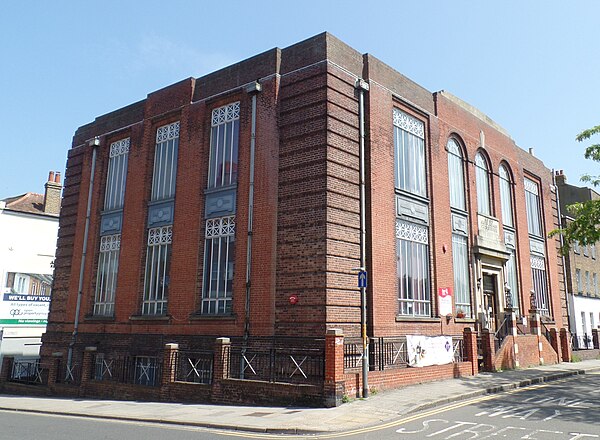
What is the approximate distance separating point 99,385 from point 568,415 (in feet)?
44.9

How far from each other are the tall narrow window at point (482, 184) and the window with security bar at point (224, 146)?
1140 cm

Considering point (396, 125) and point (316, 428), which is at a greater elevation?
point (396, 125)

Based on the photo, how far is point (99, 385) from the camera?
Result: 16766 mm

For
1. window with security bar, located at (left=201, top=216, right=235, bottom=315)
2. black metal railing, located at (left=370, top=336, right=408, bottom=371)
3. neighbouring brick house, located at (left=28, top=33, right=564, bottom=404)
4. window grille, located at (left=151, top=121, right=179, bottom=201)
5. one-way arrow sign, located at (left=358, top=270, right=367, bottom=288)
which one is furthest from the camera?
window grille, located at (left=151, top=121, right=179, bottom=201)

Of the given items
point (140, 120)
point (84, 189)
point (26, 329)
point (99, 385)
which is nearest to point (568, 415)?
point (99, 385)

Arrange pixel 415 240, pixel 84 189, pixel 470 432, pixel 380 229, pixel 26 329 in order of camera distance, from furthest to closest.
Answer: pixel 26 329 < pixel 84 189 < pixel 415 240 < pixel 380 229 < pixel 470 432

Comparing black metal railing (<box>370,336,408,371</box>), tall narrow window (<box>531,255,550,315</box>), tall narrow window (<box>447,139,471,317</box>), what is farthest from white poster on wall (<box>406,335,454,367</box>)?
tall narrow window (<box>531,255,550,315</box>)

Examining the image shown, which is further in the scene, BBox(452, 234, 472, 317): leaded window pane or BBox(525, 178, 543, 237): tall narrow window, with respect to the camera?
BBox(525, 178, 543, 237): tall narrow window

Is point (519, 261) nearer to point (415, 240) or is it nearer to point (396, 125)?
point (415, 240)

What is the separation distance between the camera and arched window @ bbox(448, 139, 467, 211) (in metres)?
21.2

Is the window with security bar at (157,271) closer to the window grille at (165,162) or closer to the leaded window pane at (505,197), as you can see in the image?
the window grille at (165,162)

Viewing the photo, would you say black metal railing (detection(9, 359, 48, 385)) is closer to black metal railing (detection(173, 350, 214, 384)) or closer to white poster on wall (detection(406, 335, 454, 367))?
black metal railing (detection(173, 350, 214, 384))

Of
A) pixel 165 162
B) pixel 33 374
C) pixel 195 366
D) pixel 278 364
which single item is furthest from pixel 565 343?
pixel 33 374

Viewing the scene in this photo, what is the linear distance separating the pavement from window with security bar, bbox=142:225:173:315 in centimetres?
393
